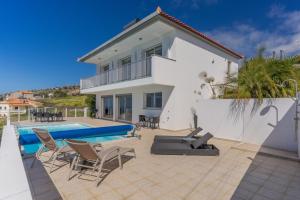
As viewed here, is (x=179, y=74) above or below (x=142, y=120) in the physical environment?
above

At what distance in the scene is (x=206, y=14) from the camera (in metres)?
17.3

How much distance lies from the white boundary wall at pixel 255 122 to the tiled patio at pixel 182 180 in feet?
4.92

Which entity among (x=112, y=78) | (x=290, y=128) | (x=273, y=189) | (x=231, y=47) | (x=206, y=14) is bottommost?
(x=273, y=189)

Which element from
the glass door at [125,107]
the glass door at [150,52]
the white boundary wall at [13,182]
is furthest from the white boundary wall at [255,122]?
the white boundary wall at [13,182]

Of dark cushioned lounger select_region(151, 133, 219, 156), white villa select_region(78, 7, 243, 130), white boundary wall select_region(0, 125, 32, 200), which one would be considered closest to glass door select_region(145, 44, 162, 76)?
white villa select_region(78, 7, 243, 130)

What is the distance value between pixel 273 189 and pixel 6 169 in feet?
17.1

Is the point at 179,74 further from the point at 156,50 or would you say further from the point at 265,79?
the point at 265,79

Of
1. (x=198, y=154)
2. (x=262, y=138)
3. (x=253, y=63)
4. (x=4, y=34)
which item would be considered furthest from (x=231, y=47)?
(x=4, y=34)

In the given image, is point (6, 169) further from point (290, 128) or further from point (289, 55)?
point (289, 55)

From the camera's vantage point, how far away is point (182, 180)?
13.9 ft

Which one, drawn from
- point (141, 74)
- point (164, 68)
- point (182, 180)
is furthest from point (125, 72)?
point (182, 180)

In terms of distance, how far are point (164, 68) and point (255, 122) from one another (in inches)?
220

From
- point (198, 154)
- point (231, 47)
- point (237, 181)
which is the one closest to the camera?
point (237, 181)

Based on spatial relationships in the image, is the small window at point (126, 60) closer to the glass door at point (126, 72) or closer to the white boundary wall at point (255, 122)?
the glass door at point (126, 72)
